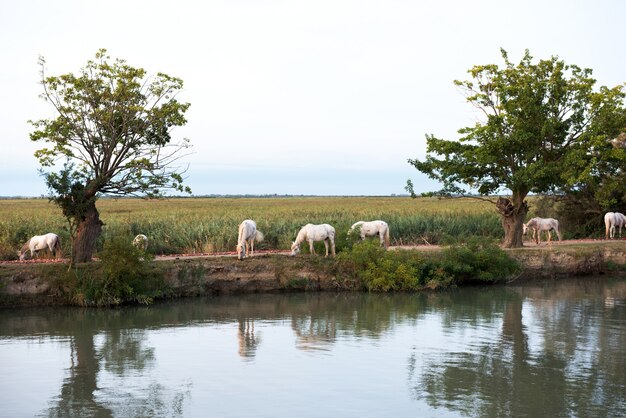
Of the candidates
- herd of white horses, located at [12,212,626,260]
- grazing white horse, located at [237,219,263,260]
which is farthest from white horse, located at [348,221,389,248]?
grazing white horse, located at [237,219,263,260]

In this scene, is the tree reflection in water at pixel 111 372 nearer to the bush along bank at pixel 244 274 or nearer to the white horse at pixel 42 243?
→ the bush along bank at pixel 244 274

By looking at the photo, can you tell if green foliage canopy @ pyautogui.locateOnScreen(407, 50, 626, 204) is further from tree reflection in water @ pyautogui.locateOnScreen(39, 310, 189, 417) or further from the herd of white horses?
tree reflection in water @ pyautogui.locateOnScreen(39, 310, 189, 417)

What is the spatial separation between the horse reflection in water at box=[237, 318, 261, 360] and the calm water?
43 mm

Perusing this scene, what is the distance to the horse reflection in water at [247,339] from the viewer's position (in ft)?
50.1

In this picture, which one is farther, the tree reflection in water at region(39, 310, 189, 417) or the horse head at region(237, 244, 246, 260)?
the horse head at region(237, 244, 246, 260)

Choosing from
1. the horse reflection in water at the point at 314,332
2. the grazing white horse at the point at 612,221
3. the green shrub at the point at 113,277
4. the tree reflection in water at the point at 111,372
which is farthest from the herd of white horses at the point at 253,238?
the grazing white horse at the point at 612,221

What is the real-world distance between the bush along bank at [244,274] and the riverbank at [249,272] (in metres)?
0.03

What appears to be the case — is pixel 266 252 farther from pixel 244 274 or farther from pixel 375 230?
pixel 375 230

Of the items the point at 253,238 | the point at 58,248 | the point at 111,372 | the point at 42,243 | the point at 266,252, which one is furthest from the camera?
the point at 266,252

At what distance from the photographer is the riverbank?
67.4ft

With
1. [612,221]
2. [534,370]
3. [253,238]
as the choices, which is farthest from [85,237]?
[612,221]

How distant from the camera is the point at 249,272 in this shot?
23109mm

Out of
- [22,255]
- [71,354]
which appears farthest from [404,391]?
[22,255]

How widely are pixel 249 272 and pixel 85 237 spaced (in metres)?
4.90
